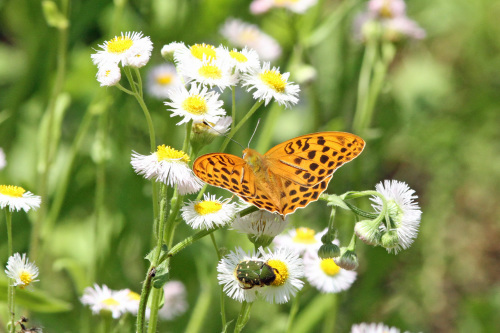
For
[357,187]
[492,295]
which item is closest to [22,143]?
[357,187]

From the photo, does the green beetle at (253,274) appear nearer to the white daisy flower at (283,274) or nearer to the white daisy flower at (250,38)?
the white daisy flower at (283,274)

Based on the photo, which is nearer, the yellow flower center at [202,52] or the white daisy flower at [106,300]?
the yellow flower center at [202,52]

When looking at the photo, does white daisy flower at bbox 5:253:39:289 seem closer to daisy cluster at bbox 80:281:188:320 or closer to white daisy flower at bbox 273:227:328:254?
daisy cluster at bbox 80:281:188:320

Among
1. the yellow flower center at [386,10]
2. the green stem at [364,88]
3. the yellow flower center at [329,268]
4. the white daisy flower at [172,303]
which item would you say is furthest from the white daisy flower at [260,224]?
the yellow flower center at [386,10]

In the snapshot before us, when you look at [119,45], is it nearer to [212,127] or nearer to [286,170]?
[212,127]

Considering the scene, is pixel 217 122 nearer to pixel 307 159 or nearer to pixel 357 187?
pixel 307 159

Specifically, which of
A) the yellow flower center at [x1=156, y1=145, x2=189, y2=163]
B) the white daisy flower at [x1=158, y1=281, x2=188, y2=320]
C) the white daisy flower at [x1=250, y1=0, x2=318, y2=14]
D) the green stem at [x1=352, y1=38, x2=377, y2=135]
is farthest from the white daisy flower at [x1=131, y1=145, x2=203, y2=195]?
the white daisy flower at [x1=250, y1=0, x2=318, y2=14]
